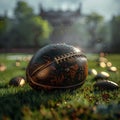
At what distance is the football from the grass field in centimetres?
24

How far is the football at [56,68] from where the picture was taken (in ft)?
30.3

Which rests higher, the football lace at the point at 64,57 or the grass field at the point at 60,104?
the football lace at the point at 64,57

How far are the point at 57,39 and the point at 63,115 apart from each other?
237ft

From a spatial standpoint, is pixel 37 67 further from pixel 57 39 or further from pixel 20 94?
pixel 57 39

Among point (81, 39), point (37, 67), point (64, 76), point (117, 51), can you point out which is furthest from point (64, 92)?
point (81, 39)

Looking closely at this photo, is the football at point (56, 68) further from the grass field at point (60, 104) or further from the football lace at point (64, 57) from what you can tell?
the grass field at point (60, 104)

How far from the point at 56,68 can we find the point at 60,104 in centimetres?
148

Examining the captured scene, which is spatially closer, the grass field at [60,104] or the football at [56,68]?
the grass field at [60,104]

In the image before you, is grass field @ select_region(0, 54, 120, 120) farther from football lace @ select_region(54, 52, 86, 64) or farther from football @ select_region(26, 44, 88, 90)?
football lace @ select_region(54, 52, 86, 64)

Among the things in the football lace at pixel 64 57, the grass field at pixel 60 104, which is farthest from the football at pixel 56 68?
the grass field at pixel 60 104

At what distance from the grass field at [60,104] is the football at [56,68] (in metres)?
0.24

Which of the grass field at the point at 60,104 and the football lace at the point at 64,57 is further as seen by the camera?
the football lace at the point at 64,57

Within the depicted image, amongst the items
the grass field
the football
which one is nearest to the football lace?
the football

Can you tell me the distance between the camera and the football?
9.23 meters
